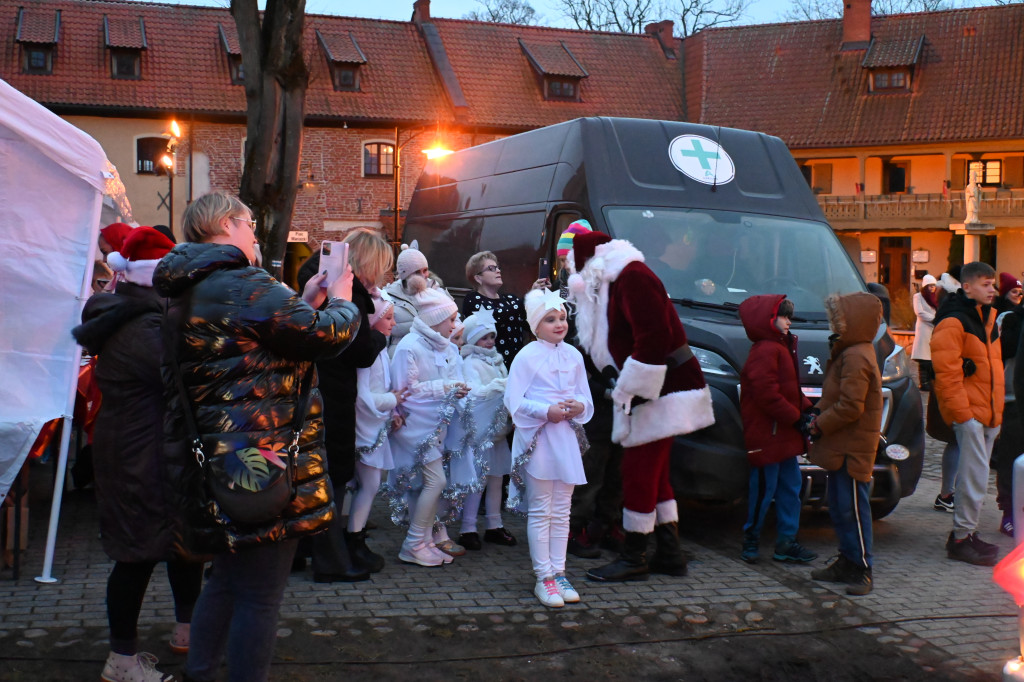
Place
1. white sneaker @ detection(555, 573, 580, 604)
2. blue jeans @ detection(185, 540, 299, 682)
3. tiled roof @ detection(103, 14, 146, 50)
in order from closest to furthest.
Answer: blue jeans @ detection(185, 540, 299, 682), white sneaker @ detection(555, 573, 580, 604), tiled roof @ detection(103, 14, 146, 50)

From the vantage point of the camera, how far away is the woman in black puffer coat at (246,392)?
3.38m

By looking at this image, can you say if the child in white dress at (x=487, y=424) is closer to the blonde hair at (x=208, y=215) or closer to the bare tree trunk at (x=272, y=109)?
the blonde hair at (x=208, y=215)

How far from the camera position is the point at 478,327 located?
6.88 metres

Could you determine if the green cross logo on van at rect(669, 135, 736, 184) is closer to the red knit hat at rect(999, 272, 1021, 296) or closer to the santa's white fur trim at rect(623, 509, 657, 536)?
the santa's white fur trim at rect(623, 509, 657, 536)

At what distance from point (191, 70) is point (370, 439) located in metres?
31.8

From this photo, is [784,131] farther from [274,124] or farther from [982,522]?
[982,522]

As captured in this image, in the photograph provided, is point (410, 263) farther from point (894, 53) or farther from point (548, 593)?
point (894, 53)

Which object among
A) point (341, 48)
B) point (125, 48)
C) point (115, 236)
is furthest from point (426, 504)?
point (341, 48)

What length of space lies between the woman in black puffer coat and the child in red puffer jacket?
3.49 m

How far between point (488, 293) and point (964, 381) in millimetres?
3143


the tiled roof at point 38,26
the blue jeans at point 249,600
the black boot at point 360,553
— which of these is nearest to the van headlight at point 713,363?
the black boot at point 360,553

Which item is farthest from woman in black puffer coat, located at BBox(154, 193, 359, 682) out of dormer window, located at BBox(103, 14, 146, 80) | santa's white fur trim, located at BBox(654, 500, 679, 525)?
dormer window, located at BBox(103, 14, 146, 80)

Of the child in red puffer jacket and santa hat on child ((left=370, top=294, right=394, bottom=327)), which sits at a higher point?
santa hat on child ((left=370, top=294, right=394, bottom=327))

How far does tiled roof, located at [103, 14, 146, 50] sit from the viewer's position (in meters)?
34.2
